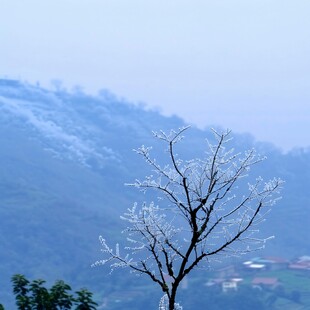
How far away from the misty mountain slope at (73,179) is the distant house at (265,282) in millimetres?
10875

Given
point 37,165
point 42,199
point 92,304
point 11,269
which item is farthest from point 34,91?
point 92,304

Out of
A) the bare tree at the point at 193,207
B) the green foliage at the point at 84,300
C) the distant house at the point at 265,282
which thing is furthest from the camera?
the distant house at the point at 265,282

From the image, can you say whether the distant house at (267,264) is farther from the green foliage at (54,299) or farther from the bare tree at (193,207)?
the bare tree at (193,207)

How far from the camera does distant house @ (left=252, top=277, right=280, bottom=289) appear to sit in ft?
140

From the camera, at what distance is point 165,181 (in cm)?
308

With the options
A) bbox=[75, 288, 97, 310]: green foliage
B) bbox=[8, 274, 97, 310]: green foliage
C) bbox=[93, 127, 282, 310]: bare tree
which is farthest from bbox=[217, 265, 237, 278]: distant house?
bbox=[93, 127, 282, 310]: bare tree

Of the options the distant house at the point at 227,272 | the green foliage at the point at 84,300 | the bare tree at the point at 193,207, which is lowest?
the bare tree at the point at 193,207

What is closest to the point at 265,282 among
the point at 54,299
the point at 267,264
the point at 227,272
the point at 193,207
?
the point at 227,272

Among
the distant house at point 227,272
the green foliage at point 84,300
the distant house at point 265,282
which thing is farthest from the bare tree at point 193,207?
the distant house at point 227,272

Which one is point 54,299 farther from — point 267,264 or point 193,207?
point 267,264

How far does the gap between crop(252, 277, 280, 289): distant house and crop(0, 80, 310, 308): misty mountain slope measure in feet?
35.7

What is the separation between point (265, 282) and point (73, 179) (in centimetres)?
4365

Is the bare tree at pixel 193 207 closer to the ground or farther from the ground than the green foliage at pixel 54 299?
closer to the ground

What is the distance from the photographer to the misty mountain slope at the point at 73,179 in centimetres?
6088
